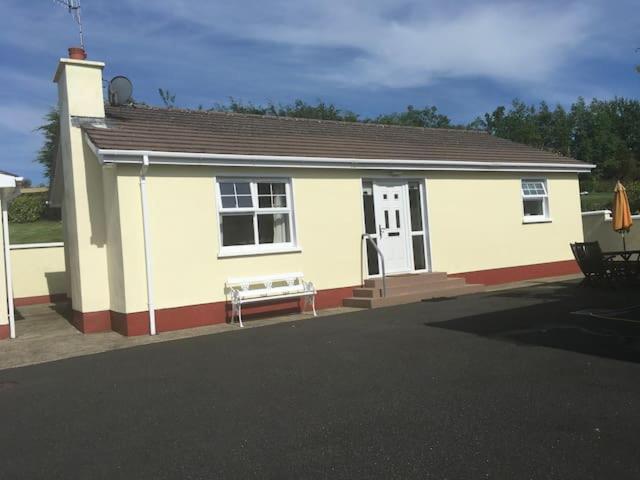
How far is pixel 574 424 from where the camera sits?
174 inches

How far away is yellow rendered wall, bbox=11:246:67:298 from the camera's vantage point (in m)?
17.0

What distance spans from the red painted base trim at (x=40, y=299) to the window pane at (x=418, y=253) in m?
10.5

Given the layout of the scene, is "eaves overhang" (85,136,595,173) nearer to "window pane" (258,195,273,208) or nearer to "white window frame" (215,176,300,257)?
"white window frame" (215,176,300,257)

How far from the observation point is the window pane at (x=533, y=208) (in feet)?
53.1

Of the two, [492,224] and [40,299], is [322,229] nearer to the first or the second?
[492,224]

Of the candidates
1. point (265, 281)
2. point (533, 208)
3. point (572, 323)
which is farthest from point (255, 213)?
point (533, 208)

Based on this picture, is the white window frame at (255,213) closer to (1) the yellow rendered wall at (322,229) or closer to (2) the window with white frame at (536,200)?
(1) the yellow rendered wall at (322,229)

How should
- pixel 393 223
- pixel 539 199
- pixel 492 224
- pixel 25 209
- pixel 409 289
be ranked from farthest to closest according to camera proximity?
pixel 25 209 < pixel 539 199 < pixel 492 224 < pixel 393 223 < pixel 409 289

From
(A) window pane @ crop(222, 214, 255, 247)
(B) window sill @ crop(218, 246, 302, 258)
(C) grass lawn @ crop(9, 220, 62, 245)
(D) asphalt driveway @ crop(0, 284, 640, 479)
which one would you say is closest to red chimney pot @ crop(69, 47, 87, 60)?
(A) window pane @ crop(222, 214, 255, 247)

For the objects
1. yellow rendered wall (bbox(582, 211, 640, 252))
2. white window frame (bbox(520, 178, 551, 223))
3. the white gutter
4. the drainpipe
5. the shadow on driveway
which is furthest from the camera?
yellow rendered wall (bbox(582, 211, 640, 252))

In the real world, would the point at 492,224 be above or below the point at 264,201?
below

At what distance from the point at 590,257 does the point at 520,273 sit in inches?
117

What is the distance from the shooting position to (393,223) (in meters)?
13.6

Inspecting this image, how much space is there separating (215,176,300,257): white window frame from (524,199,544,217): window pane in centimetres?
741
